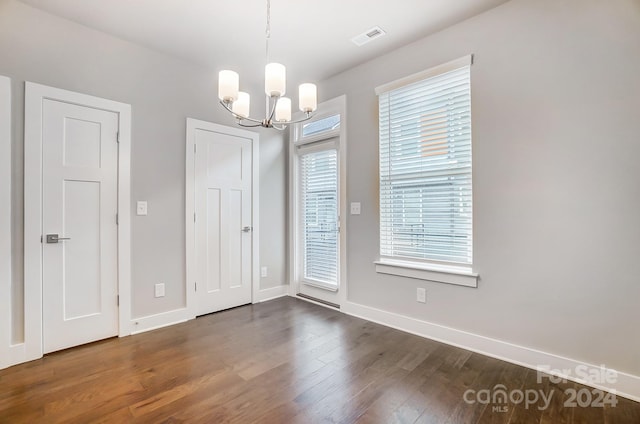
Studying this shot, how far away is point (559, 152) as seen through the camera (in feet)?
6.82

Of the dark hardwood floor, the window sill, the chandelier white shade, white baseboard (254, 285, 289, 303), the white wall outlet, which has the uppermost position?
the chandelier white shade

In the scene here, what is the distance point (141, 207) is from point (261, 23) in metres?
2.04

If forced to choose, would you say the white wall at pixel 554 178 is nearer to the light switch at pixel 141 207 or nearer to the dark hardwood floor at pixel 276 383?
the dark hardwood floor at pixel 276 383

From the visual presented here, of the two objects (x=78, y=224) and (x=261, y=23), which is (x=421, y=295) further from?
(x=78, y=224)

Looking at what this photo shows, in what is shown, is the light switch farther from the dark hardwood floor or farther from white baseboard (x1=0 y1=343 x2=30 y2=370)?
white baseboard (x1=0 y1=343 x2=30 y2=370)

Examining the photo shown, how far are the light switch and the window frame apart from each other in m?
2.37

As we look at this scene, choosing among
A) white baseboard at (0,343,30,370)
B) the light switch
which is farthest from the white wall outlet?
white baseboard at (0,343,30,370)

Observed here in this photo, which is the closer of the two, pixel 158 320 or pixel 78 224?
pixel 78 224

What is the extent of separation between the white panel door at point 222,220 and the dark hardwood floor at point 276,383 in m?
0.67

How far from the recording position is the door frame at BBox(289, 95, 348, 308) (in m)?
3.38

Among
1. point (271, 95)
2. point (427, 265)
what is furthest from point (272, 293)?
point (271, 95)

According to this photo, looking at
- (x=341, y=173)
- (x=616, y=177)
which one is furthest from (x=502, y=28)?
(x=341, y=173)

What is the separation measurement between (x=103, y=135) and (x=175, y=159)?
630mm

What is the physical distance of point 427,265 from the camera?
277cm
